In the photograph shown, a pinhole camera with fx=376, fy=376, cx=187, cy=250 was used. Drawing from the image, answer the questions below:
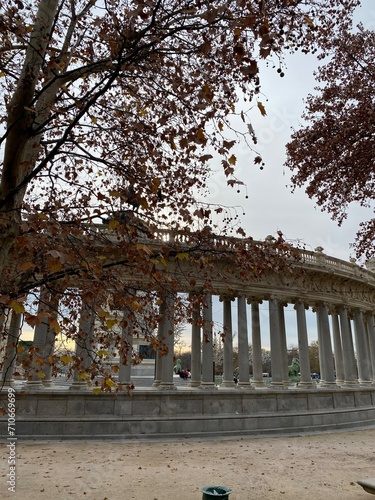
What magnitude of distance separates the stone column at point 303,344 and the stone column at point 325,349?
369 cm

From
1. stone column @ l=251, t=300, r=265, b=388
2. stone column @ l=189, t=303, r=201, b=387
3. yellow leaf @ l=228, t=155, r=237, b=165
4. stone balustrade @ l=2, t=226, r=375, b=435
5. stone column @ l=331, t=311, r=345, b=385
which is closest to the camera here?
yellow leaf @ l=228, t=155, r=237, b=165

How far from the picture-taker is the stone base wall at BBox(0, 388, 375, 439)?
2839 centimetres

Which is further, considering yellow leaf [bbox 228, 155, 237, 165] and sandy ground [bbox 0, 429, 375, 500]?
sandy ground [bbox 0, 429, 375, 500]

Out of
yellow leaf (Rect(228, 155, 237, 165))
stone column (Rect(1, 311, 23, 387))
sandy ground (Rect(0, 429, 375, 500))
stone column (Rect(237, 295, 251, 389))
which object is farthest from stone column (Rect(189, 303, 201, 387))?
yellow leaf (Rect(228, 155, 237, 165))

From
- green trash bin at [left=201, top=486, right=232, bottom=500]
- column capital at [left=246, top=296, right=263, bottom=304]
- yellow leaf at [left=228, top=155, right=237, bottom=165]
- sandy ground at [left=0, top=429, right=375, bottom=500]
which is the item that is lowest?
sandy ground at [left=0, top=429, right=375, bottom=500]

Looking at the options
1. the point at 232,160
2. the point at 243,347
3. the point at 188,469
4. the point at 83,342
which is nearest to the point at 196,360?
the point at 243,347

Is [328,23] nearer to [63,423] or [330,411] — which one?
[63,423]

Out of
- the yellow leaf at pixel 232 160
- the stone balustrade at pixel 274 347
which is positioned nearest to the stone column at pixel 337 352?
the stone balustrade at pixel 274 347

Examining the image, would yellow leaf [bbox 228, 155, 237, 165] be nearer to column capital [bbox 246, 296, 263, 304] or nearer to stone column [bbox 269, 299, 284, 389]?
stone column [bbox 269, 299, 284, 389]

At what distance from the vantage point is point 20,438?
26.7 metres

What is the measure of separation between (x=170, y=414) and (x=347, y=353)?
27073 millimetres

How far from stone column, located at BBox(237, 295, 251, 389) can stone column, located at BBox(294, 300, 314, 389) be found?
666cm

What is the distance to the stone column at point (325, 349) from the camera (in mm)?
43781

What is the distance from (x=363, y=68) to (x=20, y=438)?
31147mm
